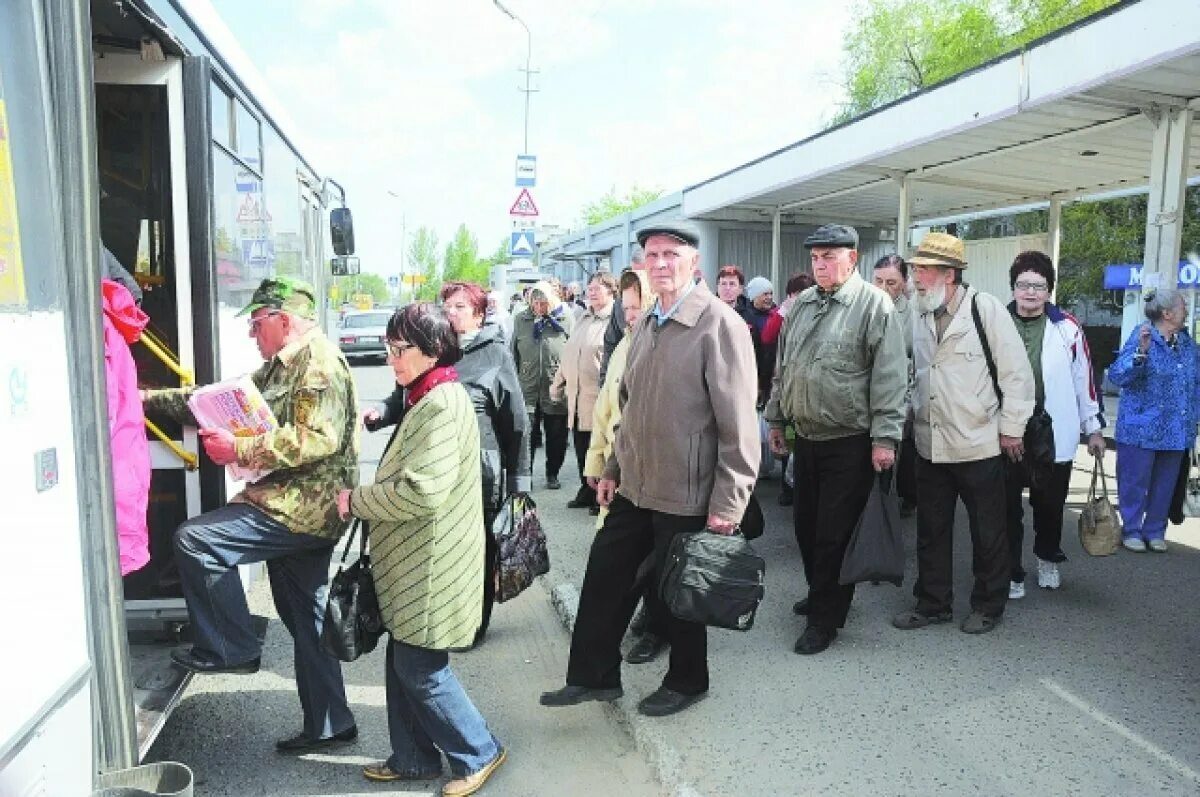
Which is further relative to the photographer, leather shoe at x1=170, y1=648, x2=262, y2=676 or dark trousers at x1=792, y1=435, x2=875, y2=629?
dark trousers at x1=792, y1=435, x2=875, y2=629

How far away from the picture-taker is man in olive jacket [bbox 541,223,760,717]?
3348mm

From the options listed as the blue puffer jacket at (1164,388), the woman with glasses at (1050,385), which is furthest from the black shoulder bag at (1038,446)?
the blue puffer jacket at (1164,388)

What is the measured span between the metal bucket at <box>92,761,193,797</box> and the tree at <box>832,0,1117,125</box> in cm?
2570

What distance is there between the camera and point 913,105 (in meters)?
7.69

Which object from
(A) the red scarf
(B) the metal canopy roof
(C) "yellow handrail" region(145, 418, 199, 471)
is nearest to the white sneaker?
(B) the metal canopy roof

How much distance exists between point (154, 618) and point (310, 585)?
31.3 inches

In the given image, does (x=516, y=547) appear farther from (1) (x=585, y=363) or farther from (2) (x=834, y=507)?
(1) (x=585, y=363)

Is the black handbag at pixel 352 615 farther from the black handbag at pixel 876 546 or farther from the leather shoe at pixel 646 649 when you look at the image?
the black handbag at pixel 876 546

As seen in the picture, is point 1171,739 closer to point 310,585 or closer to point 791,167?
point 310,585

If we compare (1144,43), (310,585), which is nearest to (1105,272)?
(1144,43)

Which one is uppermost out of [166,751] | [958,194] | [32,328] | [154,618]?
[958,194]

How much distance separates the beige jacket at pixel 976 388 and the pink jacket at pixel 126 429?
3.58 meters

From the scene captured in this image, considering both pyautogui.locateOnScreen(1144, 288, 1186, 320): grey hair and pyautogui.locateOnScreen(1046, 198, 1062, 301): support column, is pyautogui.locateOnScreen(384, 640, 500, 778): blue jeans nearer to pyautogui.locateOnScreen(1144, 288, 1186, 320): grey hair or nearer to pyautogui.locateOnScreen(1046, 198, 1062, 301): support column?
pyautogui.locateOnScreen(1144, 288, 1186, 320): grey hair

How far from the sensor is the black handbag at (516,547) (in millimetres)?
3732
